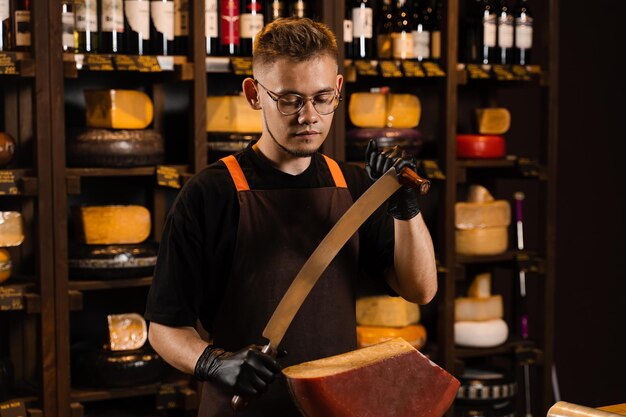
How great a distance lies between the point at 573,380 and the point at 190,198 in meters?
3.08

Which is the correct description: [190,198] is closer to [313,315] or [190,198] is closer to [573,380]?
[313,315]

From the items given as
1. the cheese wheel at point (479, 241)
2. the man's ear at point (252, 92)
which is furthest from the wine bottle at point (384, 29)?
the man's ear at point (252, 92)

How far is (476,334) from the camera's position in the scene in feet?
12.5

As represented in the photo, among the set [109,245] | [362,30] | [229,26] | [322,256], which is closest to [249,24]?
[229,26]

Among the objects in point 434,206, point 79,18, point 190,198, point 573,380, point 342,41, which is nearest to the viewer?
point 190,198

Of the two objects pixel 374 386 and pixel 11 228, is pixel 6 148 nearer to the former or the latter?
pixel 11 228

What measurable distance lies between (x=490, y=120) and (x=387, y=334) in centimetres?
97

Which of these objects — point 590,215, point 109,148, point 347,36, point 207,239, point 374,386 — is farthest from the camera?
point 590,215

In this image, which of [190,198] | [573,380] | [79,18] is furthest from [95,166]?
[573,380]

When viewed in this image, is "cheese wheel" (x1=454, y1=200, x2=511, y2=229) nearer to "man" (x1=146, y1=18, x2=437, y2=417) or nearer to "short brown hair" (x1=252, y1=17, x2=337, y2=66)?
"man" (x1=146, y1=18, x2=437, y2=417)

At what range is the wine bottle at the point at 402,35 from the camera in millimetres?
3660

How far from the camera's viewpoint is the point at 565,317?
4492 millimetres

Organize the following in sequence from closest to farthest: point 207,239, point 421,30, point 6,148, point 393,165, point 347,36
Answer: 1. point 393,165
2. point 207,239
3. point 6,148
4. point 347,36
5. point 421,30

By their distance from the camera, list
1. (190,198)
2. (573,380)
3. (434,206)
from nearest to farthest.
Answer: (190,198) < (434,206) < (573,380)
